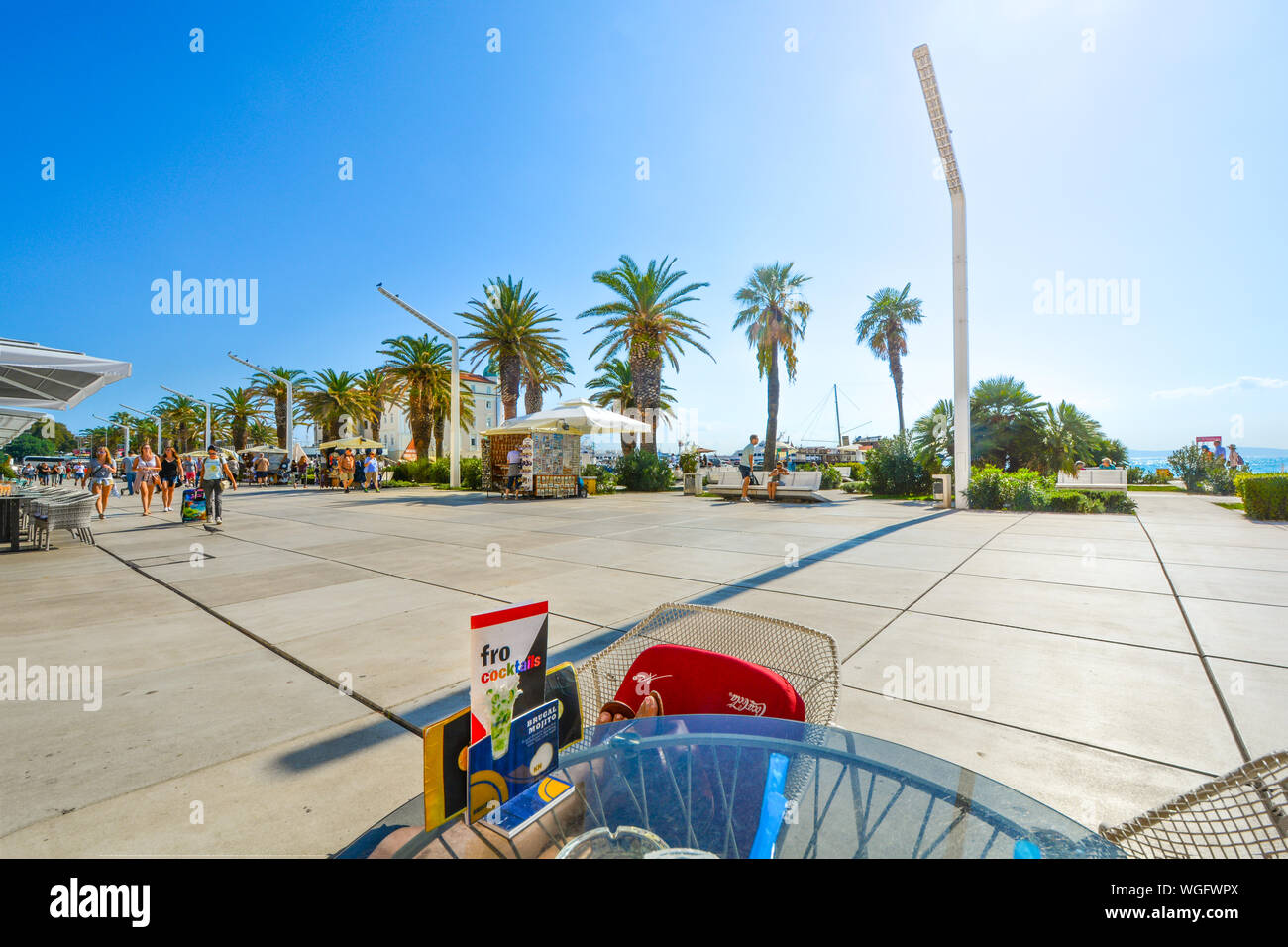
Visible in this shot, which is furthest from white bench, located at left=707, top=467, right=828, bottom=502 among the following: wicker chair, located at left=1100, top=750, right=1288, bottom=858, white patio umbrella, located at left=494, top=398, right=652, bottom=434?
wicker chair, located at left=1100, top=750, right=1288, bottom=858

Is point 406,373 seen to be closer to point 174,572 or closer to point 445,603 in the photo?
point 174,572

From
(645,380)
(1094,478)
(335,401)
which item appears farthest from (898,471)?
(335,401)

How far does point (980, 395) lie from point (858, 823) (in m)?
31.2

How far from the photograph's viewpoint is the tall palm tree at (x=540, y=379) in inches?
1134

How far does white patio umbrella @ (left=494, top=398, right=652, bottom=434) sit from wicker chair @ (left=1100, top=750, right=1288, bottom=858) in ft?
56.4

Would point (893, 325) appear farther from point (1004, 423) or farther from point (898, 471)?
point (898, 471)

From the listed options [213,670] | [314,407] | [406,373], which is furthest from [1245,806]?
[314,407]

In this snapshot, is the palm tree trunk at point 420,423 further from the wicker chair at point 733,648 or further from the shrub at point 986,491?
the wicker chair at point 733,648

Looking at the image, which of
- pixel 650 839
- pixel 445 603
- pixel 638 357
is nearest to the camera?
pixel 650 839

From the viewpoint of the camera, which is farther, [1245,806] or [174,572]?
[174,572]

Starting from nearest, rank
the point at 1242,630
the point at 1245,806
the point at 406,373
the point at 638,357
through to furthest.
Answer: the point at 1245,806
the point at 1242,630
the point at 638,357
the point at 406,373

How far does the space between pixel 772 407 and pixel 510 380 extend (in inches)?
498
